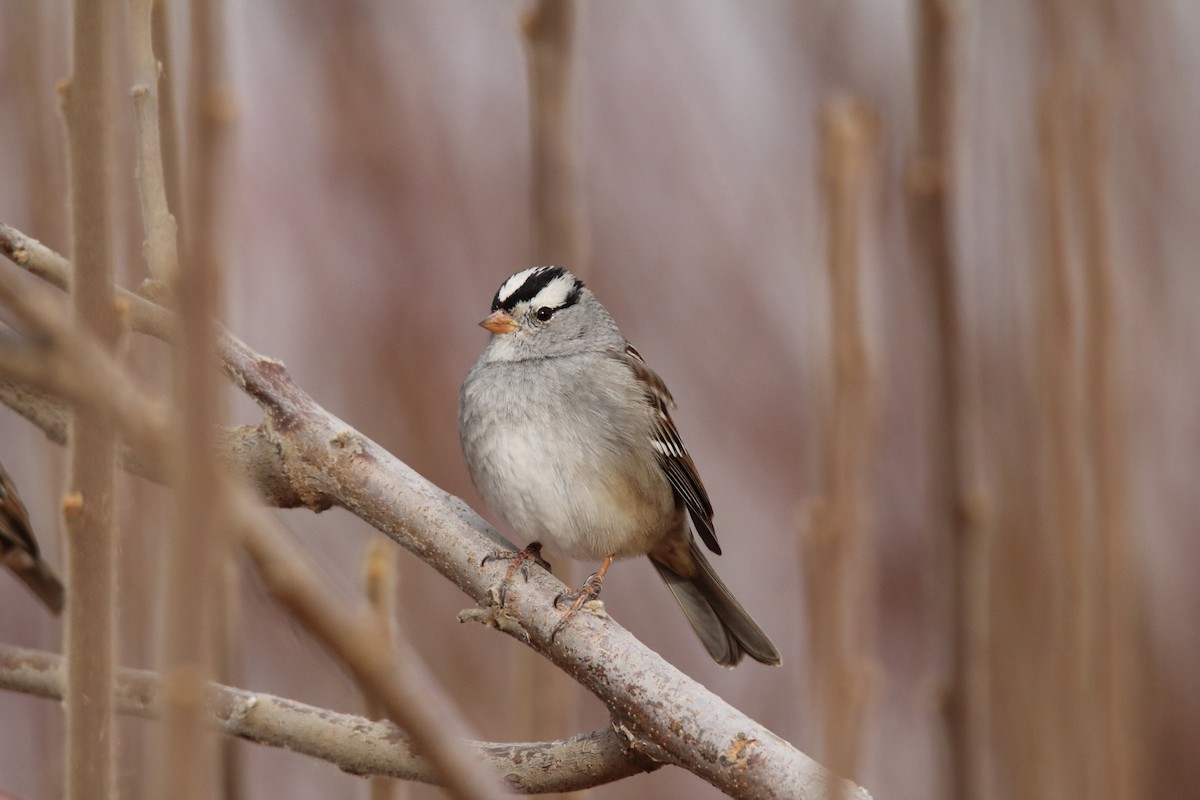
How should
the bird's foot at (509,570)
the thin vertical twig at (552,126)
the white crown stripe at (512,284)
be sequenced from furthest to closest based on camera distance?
1. the white crown stripe at (512,284)
2. the thin vertical twig at (552,126)
3. the bird's foot at (509,570)

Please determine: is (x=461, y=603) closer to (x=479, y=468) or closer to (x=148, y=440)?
(x=479, y=468)

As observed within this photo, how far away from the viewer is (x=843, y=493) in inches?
35.5

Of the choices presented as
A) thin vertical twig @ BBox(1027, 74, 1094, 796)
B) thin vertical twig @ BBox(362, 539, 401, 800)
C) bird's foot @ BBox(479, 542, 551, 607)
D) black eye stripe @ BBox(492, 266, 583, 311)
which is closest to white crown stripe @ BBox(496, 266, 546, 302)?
black eye stripe @ BBox(492, 266, 583, 311)

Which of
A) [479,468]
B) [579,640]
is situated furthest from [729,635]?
[579,640]

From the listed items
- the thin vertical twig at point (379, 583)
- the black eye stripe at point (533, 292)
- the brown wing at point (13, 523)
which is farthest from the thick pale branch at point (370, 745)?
the black eye stripe at point (533, 292)

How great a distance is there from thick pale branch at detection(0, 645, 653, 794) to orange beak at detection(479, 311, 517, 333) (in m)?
1.26

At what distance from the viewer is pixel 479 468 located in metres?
2.35

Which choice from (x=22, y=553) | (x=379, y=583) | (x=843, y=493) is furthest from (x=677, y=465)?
(x=379, y=583)

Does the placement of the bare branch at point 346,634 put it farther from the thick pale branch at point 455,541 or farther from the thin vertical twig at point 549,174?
the thin vertical twig at point 549,174

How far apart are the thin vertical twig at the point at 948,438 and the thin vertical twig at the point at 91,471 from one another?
0.89m

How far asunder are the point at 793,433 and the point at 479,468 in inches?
64.8

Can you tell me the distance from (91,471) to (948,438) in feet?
3.10

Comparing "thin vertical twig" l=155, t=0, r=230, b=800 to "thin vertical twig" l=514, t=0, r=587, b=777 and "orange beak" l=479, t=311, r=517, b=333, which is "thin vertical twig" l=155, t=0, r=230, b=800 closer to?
"thin vertical twig" l=514, t=0, r=587, b=777

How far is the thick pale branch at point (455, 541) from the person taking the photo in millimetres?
1327
